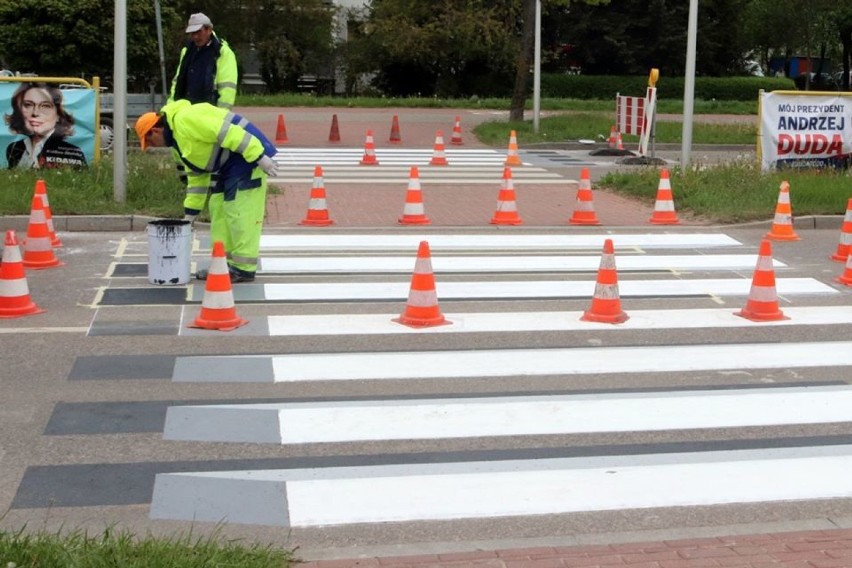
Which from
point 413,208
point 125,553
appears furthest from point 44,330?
point 413,208

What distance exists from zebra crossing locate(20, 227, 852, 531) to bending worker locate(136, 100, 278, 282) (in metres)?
0.58

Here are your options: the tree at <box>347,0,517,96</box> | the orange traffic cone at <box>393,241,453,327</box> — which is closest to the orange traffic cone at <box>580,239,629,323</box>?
the orange traffic cone at <box>393,241,453,327</box>

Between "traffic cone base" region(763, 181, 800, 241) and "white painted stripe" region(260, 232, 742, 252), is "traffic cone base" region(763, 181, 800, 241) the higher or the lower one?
the higher one

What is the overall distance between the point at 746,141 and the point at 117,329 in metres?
20.8

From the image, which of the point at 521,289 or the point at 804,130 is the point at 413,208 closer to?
the point at 521,289

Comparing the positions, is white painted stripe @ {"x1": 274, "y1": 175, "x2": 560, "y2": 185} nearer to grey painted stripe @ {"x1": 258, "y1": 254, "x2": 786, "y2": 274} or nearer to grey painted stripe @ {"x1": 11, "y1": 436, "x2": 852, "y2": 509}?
grey painted stripe @ {"x1": 258, "y1": 254, "x2": 786, "y2": 274}

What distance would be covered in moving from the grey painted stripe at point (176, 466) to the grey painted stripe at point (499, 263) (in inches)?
219

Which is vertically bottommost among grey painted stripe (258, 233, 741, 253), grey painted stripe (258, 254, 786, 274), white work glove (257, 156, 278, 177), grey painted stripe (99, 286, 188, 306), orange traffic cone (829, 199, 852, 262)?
grey painted stripe (99, 286, 188, 306)

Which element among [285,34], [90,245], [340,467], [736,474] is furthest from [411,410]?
[285,34]

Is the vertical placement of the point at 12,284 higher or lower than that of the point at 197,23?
lower

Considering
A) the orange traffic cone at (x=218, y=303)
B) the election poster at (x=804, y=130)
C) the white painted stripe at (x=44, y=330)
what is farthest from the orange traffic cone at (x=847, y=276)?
the white painted stripe at (x=44, y=330)

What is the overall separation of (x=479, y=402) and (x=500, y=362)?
106 centimetres

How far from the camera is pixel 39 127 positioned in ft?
54.2

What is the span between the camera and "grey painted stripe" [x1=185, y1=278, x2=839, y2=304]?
36.1ft
